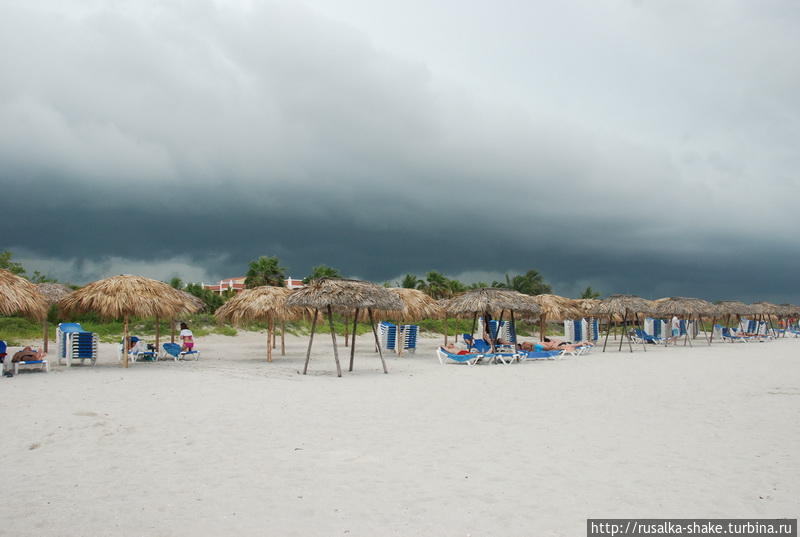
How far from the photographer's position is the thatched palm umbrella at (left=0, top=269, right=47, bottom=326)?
40.9ft

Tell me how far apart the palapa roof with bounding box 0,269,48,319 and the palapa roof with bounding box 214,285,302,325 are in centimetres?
493

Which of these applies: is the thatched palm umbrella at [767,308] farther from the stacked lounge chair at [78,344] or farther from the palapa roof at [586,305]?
the stacked lounge chair at [78,344]

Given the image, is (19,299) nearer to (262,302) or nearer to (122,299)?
(122,299)

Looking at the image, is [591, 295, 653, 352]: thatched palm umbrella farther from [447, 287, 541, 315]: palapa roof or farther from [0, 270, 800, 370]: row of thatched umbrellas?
[447, 287, 541, 315]: palapa roof

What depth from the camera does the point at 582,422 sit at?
7598 mm

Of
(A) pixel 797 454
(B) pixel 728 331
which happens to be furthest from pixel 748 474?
(B) pixel 728 331

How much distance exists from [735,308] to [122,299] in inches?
1326

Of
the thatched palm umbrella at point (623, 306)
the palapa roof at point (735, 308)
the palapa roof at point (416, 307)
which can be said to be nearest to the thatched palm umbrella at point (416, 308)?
the palapa roof at point (416, 307)

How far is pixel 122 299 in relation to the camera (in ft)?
45.6

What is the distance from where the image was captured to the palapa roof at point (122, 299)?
1391cm

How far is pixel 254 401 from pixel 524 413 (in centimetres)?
456

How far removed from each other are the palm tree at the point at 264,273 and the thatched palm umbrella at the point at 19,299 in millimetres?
26523

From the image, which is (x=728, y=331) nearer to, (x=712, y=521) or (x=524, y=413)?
(x=524, y=413)

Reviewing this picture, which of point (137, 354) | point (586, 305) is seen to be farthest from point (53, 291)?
point (586, 305)
